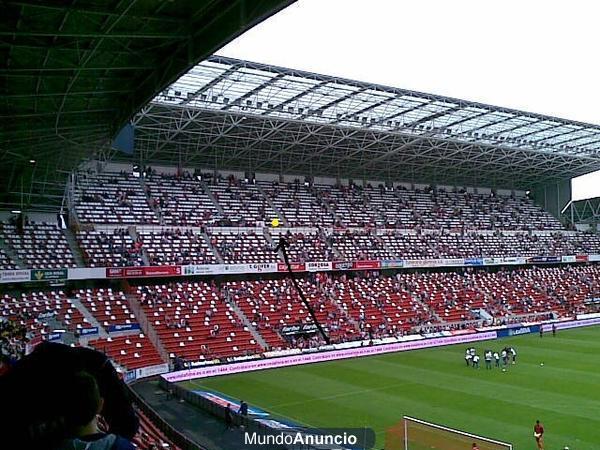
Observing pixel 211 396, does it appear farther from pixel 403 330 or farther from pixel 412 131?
pixel 412 131

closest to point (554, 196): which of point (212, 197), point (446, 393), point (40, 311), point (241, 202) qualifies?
point (241, 202)

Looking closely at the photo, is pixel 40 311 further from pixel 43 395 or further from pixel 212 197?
pixel 43 395

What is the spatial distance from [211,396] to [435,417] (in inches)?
381

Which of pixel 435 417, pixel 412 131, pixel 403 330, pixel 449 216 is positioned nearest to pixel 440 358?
pixel 403 330

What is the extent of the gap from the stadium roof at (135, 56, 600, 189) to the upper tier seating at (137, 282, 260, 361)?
38.4 ft

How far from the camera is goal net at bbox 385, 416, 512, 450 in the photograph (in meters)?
17.2

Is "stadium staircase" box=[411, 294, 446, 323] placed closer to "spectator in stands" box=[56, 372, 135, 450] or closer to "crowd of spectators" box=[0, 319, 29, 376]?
"crowd of spectators" box=[0, 319, 29, 376]

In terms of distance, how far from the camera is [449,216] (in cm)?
6581

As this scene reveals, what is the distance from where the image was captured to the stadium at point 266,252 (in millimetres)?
15726

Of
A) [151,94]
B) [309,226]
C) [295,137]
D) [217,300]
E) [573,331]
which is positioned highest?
[295,137]

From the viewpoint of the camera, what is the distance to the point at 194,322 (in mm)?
39531

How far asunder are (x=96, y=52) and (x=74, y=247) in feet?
87.5

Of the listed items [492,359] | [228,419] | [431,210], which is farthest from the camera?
[431,210]

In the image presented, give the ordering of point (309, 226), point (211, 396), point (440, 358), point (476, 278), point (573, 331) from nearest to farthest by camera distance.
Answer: point (211, 396), point (440, 358), point (573, 331), point (309, 226), point (476, 278)
